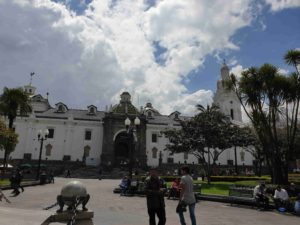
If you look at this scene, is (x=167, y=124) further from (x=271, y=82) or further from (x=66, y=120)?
(x=271, y=82)

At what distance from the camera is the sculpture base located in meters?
5.76

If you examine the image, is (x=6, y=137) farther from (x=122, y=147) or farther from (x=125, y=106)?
(x=125, y=106)

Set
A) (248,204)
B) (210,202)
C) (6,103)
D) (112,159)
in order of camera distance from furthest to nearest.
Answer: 1. (112,159)
2. (6,103)
3. (210,202)
4. (248,204)

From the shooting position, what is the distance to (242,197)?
14516 millimetres

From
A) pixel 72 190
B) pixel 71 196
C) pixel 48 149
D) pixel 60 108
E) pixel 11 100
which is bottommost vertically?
pixel 71 196

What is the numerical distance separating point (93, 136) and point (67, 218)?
4758cm

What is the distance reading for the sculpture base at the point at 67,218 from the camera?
5.76 meters

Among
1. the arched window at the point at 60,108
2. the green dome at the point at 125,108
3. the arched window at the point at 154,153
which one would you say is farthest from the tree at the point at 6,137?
the arched window at the point at 154,153

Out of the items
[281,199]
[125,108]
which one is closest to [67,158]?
[125,108]

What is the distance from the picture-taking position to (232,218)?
416 inches

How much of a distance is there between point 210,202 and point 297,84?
1009 cm

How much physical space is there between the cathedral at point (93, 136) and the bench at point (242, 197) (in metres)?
34.7

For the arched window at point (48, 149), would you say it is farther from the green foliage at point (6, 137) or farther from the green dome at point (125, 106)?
the green foliage at point (6, 137)

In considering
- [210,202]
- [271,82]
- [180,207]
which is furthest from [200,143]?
[180,207]
